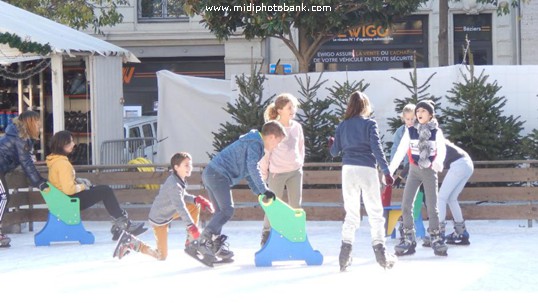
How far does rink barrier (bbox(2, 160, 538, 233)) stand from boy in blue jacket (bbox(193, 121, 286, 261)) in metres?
2.97

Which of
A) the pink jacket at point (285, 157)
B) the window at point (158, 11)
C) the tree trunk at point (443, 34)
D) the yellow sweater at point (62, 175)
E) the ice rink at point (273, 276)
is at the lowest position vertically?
the ice rink at point (273, 276)

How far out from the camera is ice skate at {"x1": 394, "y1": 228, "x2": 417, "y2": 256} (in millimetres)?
10984

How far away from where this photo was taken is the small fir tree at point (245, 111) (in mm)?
15227

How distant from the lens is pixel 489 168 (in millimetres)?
13719

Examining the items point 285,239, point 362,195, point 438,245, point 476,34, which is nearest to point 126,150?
point 285,239

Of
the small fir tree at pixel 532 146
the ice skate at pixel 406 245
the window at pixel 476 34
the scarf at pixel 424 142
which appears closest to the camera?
→ the scarf at pixel 424 142

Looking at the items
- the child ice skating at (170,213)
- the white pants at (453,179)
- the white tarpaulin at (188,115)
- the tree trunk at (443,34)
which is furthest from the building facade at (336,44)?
the child ice skating at (170,213)

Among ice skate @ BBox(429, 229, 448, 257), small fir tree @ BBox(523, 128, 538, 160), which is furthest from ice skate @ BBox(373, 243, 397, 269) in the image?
small fir tree @ BBox(523, 128, 538, 160)

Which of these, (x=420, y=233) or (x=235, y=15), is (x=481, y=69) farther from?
(x=235, y=15)

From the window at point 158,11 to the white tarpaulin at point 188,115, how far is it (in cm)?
1107

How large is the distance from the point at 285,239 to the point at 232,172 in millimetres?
824

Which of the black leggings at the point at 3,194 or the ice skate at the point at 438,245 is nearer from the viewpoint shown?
the ice skate at the point at 438,245

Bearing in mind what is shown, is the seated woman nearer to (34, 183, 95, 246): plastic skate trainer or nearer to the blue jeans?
(34, 183, 95, 246): plastic skate trainer

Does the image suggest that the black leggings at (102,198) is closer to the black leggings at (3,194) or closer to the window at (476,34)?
the black leggings at (3,194)
